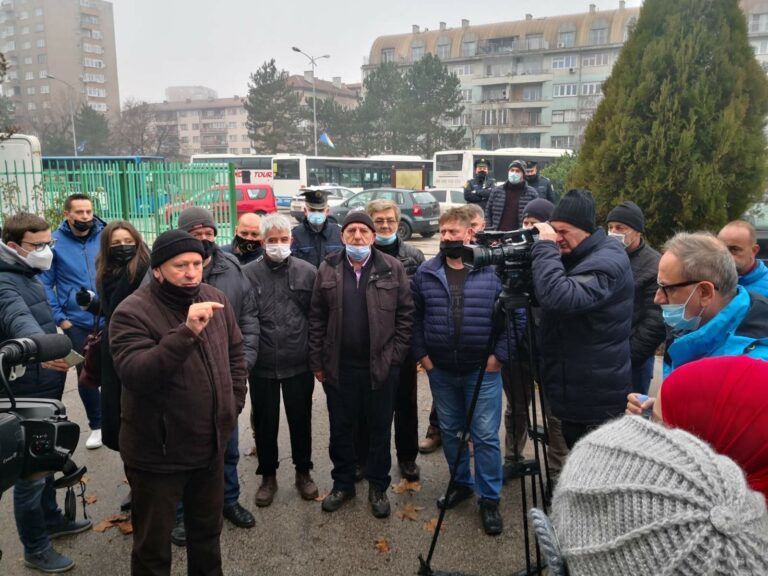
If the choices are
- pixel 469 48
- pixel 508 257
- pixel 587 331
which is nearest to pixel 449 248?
pixel 508 257

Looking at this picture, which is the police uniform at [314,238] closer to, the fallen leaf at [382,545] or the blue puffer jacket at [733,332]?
the fallen leaf at [382,545]

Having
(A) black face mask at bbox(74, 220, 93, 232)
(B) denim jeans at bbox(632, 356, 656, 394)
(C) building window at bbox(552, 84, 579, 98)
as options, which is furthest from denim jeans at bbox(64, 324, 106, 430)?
(C) building window at bbox(552, 84, 579, 98)

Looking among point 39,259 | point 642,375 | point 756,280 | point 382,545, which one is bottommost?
point 382,545

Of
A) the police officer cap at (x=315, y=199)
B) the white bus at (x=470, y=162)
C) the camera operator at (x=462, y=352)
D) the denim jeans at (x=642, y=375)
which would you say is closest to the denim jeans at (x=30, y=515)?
the camera operator at (x=462, y=352)

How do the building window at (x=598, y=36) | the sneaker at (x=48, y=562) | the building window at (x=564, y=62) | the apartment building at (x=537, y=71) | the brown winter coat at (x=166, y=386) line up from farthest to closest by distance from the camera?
the building window at (x=598, y=36), the building window at (x=564, y=62), the apartment building at (x=537, y=71), the sneaker at (x=48, y=562), the brown winter coat at (x=166, y=386)

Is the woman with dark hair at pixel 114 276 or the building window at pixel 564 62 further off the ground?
the building window at pixel 564 62

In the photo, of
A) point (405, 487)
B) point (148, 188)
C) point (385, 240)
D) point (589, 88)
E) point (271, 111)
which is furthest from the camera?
point (589, 88)

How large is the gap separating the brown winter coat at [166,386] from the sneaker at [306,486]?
1342mm

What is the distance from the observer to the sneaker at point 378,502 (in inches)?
144

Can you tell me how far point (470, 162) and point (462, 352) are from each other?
27.4 m

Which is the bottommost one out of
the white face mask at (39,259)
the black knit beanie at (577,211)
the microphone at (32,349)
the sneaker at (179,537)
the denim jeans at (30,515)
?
the sneaker at (179,537)

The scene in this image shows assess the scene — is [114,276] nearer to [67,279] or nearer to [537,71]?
[67,279]

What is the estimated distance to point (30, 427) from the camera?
1.91 metres

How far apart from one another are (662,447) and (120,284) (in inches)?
127
